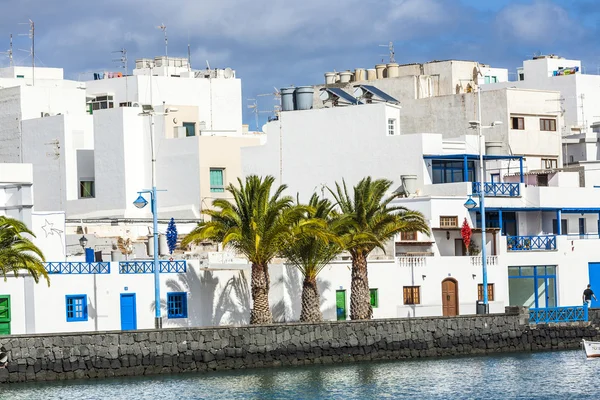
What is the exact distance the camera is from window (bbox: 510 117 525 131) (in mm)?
74875

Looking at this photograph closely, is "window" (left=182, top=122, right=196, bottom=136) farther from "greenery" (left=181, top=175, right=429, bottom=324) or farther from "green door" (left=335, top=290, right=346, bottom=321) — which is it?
"greenery" (left=181, top=175, right=429, bottom=324)

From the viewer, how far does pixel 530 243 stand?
65.8m

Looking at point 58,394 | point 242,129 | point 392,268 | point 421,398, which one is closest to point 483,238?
point 392,268

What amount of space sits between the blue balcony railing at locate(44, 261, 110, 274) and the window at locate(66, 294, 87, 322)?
2.82ft

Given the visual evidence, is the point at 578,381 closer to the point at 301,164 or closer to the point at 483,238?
the point at 483,238

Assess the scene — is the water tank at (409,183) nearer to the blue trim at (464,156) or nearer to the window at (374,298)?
the blue trim at (464,156)

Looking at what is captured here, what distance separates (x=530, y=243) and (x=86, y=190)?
2257cm

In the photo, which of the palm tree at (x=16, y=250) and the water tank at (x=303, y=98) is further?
the water tank at (x=303, y=98)

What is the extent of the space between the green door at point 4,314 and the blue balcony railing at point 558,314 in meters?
20.0

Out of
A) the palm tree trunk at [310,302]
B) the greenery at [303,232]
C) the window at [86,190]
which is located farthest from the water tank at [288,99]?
the palm tree trunk at [310,302]

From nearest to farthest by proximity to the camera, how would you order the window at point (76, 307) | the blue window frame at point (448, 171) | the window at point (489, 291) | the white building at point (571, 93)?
the window at point (76, 307) < the window at point (489, 291) < the blue window frame at point (448, 171) < the white building at point (571, 93)

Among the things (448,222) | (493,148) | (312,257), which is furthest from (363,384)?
(493,148)

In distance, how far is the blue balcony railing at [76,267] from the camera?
5281cm

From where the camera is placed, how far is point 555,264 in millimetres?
66000
